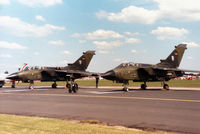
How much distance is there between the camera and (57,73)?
36.2m

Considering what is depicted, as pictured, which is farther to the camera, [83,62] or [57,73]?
[83,62]

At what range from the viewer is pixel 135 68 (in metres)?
27.5

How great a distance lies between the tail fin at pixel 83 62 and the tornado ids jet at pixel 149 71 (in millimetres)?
12937

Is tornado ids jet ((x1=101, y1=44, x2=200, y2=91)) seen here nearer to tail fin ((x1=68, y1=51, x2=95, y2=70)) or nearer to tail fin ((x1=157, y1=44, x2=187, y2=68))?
tail fin ((x1=157, y1=44, x2=187, y2=68))

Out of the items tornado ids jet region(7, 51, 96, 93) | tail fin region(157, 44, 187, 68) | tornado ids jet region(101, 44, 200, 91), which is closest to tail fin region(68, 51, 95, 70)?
tornado ids jet region(7, 51, 96, 93)

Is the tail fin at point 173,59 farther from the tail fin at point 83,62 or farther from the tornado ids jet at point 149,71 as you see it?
the tail fin at point 83,62

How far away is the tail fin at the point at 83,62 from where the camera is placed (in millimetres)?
38844

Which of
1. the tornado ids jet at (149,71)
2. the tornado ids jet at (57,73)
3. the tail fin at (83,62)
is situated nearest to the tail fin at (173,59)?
the tornado ids jet at (149,71)

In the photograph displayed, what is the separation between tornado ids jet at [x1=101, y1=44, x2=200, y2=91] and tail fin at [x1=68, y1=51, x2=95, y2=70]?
42.4 ft

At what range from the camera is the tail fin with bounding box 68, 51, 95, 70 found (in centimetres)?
3884

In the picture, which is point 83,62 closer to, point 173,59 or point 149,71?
point 149,71

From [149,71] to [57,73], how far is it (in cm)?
1573

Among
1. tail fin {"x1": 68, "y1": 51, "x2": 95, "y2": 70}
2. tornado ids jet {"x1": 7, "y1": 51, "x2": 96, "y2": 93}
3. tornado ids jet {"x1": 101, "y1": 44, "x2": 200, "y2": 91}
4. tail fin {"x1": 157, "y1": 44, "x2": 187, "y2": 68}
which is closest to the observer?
tornado ids jet {"x1": 101, "y1": 44, "x2": 200, "y2": 91}

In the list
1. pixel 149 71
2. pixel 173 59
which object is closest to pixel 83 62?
pixel 149 71
